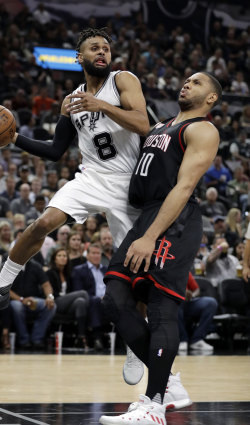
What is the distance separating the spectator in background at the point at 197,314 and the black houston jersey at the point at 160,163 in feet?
18.6

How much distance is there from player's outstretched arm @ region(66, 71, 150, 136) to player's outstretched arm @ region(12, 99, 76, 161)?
216 millimetres

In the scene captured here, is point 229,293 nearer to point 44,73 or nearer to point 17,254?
point 17,254

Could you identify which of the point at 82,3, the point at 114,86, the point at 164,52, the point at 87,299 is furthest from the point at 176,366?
the point at 82,3

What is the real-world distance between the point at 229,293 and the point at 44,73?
27.9 ft

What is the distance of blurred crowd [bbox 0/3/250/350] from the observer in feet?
33.2

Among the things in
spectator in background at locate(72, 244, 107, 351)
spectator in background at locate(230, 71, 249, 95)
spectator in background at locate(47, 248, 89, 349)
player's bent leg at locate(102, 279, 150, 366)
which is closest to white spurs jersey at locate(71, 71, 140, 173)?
player's bent leg at locate(102, 279, 150, 366)

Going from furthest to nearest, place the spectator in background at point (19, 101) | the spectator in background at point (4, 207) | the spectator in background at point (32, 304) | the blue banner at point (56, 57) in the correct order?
the blue banner at point (56, 57) < the spectator in background at point (19, 101) < the spectator in background at point (4, 207) < the spectator in background at point (32, 304)

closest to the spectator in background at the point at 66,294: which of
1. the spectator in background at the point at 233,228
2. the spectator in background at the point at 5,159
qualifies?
the spectator in background at the point at 233,228

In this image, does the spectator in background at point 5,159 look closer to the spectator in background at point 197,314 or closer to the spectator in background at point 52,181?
the spectator in background at point 52,181

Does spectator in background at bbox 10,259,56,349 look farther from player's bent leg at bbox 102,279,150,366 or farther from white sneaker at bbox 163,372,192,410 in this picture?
player's bent leg at bbox 102,279,150,366

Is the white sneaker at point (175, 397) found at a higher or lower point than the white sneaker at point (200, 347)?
higher

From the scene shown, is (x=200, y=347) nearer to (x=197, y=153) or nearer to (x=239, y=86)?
(x=197, y=153)

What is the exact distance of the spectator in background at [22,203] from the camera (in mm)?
11742

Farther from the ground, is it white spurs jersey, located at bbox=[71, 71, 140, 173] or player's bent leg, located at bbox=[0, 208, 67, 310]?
white spurs jersey, located at bbox=[71, 71, 140, 173]
